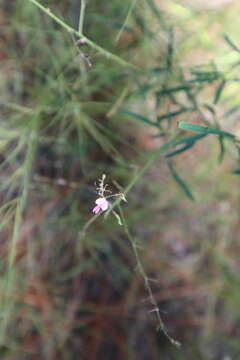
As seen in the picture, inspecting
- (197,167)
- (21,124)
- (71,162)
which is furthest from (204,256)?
(21,124)

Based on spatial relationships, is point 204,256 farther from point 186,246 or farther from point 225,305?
point 225,305

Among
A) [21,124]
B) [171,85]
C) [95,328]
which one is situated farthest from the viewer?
[95,328]

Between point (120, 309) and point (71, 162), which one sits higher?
point (71, 162)

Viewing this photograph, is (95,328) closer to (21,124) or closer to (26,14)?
(21,124)

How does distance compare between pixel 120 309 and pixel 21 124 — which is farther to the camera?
pixel 120 309

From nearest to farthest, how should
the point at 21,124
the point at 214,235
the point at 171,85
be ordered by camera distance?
the point at 21,124 < the point at 171,85 < the point at 214,235

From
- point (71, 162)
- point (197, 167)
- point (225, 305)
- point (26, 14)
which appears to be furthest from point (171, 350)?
point (26, 14)

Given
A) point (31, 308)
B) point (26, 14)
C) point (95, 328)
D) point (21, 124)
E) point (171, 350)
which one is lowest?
point (171, 350)
